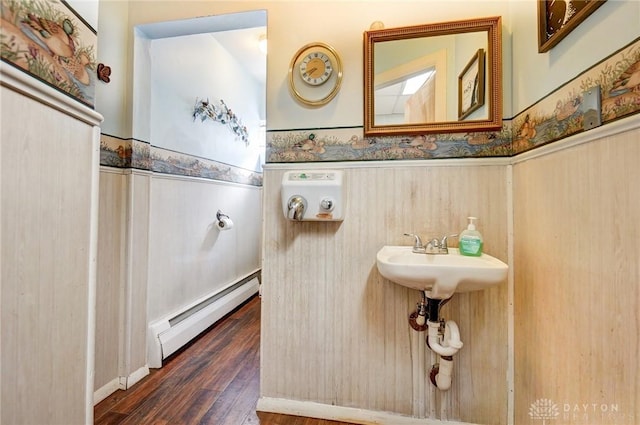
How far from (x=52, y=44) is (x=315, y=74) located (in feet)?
3.04

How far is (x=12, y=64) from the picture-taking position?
613 mm

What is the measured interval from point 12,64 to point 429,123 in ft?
4.36

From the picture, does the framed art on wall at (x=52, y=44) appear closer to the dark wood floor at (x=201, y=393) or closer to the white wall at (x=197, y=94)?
the white wall at (x=197, y=94)

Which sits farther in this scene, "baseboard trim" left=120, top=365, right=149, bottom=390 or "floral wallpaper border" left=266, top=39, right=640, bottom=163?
"baseboard trim" left=120, top=365, right=149, bottom=390

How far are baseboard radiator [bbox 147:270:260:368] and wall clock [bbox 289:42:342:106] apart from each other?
5.28ft

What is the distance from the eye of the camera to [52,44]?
711mm

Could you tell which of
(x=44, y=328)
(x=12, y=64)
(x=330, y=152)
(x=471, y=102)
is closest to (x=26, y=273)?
(x=44, y=328)

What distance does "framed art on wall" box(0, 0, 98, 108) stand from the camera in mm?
620

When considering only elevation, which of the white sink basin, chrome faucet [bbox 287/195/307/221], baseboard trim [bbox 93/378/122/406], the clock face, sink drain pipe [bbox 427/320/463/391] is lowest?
baseboard trim [bbox 93/378/122/406]

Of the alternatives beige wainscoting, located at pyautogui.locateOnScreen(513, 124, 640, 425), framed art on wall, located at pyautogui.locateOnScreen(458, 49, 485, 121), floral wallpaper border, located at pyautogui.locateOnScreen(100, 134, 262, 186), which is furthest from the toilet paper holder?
beige wainscoting, located at pyautogui.locateOnScreen(513, 124, 640, 425)

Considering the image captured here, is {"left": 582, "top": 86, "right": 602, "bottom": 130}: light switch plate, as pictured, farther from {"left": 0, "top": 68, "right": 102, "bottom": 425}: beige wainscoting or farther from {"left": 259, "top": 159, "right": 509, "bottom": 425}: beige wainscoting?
{"left": 0, "top": 68, "right": 102, "bottom": 425}: beige wainscoting

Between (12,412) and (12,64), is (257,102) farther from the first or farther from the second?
(12,412)

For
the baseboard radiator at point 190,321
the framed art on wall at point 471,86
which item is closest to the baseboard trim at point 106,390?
the baseboard radiator at point 190,321

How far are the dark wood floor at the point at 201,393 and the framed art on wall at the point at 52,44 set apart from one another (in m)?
1.37
